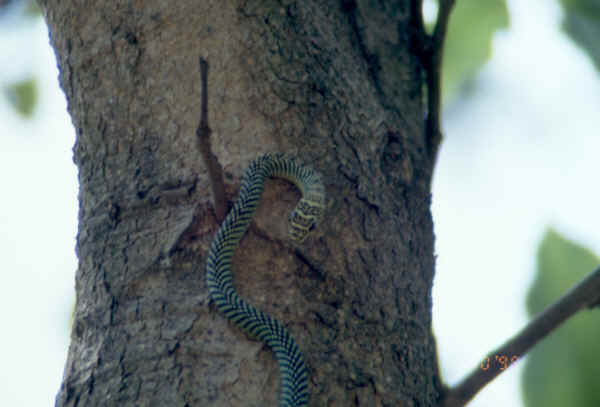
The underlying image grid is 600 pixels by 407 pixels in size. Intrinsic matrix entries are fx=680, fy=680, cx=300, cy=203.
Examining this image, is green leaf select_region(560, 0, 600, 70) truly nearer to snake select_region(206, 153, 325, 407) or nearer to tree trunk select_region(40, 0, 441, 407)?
tree trunk select_region(40, 0, 441, 407)

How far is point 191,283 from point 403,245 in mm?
813

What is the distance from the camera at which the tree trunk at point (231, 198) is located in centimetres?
224

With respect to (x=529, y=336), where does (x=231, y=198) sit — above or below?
above

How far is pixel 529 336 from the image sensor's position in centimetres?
274

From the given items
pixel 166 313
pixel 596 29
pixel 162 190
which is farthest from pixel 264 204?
pixel 596 29

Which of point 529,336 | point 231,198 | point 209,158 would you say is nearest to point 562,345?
point 529,336

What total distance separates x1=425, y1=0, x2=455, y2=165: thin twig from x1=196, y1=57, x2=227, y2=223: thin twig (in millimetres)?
1175

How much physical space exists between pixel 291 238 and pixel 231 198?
11.1 inches

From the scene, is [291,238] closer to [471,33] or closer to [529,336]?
[529,336]

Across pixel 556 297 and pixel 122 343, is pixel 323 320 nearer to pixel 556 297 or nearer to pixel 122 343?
pixel 122 343

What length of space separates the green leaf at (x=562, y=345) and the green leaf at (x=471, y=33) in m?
1.49

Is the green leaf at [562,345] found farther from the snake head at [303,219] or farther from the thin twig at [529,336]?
the snake head at [303,219]

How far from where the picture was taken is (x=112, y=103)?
2715 mm

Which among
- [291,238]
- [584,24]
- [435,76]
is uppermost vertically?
[584,24]
